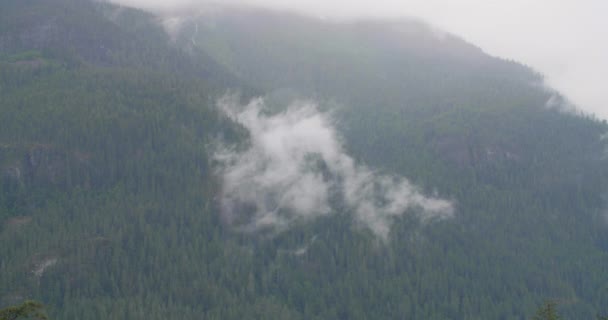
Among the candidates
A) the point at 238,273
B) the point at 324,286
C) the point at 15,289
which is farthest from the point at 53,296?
the point at 324,286

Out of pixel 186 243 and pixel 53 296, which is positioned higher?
pixel 186 243

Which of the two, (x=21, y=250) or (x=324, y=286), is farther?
(x=324, y=286)

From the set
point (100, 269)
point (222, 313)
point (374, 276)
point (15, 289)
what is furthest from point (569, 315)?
point (15, 289)

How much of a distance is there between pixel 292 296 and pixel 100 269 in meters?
38.2

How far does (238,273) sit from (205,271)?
7581 mm

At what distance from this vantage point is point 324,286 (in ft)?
636

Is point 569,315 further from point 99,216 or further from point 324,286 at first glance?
point 99,216

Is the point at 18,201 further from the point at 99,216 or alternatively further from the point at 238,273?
the point at 238,273

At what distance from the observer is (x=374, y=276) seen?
654 feet

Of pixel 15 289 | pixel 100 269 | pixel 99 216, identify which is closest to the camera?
pixel 15 289

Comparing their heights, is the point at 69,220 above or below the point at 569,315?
above

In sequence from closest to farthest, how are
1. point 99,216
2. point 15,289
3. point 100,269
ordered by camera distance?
point 15,289 → point 100,269 → point 99,216

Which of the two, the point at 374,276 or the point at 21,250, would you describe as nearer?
the point at 21,250

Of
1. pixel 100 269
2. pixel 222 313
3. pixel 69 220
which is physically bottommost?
pixel 222 313
